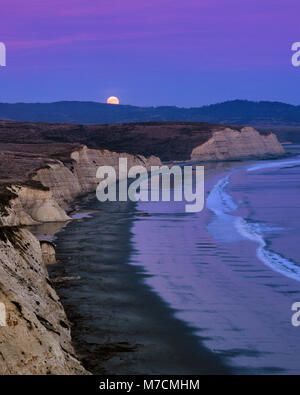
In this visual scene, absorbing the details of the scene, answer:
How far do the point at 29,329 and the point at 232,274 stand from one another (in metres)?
11.1

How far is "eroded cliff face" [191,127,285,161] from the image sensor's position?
122 m

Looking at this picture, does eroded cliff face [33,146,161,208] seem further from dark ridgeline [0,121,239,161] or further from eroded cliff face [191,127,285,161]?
dark ridgeline [0,121,239,161]

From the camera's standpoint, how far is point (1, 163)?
47281 mm

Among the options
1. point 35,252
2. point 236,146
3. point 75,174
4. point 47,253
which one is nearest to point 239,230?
point 47,253

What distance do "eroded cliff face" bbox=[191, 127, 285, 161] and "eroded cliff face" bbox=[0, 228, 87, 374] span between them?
103 metres

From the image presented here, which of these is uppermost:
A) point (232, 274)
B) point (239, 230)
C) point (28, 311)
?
point (28, 311)

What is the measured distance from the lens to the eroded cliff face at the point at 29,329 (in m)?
9.71

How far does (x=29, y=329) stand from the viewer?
398 inches

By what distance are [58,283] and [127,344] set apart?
546 cm

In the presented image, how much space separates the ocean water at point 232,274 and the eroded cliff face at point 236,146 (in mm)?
82820

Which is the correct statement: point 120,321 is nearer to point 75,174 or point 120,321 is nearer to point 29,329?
point 29,329

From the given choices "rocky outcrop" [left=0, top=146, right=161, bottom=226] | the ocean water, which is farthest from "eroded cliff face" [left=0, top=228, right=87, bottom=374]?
"rocky outcrop" [left=0, top=146, right=161, bottom=226]
